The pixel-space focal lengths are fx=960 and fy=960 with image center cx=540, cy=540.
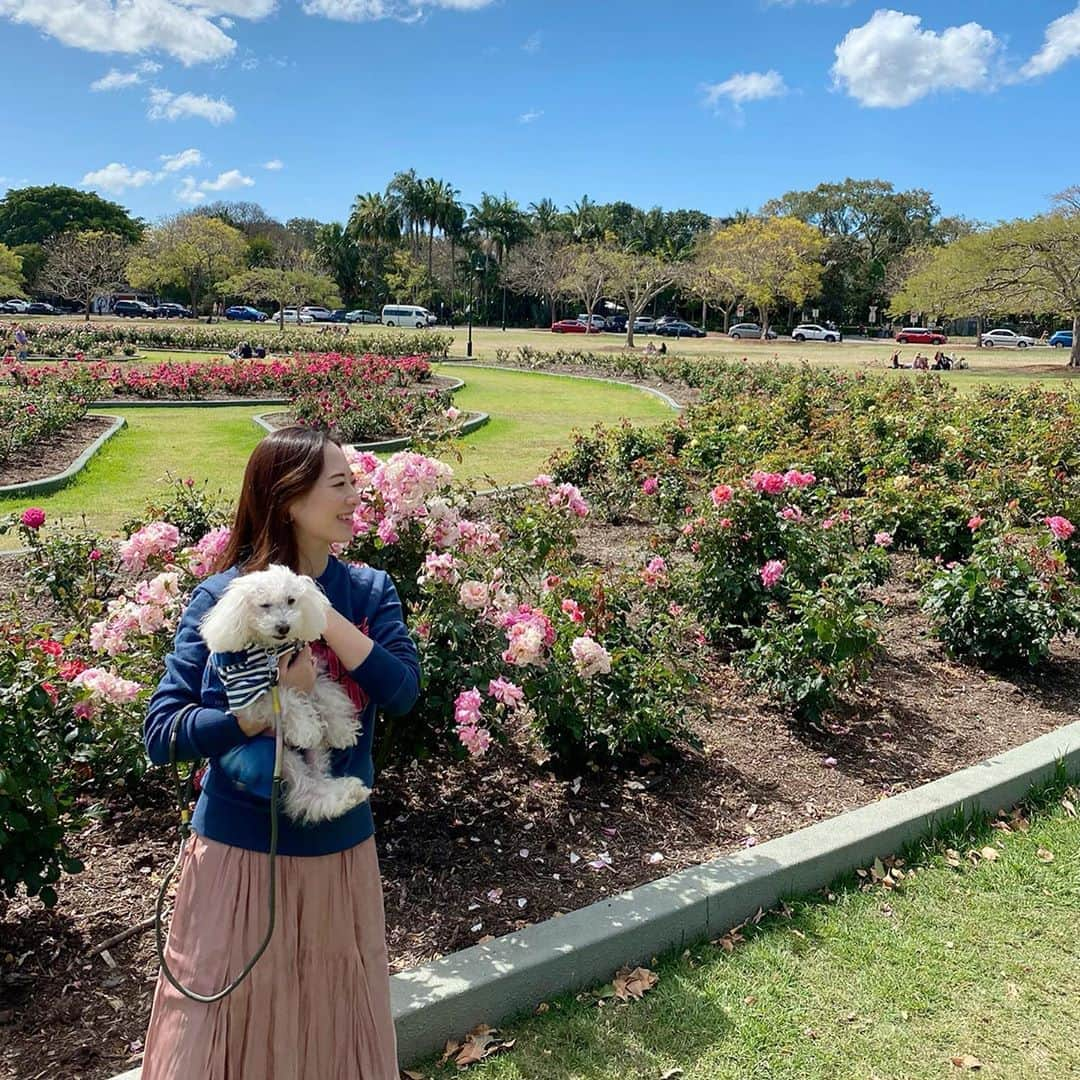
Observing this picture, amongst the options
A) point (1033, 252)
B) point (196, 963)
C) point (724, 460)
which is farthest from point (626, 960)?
point (1033, 252)

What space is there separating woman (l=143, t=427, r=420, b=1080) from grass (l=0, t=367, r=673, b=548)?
311 centimetres

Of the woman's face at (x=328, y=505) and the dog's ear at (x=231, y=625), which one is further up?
the woman's face at (x=328, y=505)

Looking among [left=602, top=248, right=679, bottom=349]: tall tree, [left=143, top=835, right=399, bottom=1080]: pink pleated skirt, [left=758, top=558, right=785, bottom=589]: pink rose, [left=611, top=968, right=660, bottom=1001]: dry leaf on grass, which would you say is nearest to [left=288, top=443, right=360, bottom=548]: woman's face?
[left=143, top=835, right=399, bottom=1080]: pink pleated skirt

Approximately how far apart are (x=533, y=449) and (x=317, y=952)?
11334 mm

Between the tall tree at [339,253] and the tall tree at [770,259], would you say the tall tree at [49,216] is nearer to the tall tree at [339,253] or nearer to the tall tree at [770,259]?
the tall tree at [339,253]

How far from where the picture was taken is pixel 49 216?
220 ft

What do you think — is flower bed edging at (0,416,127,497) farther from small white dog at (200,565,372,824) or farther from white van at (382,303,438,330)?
white van at (382,303,438,330)

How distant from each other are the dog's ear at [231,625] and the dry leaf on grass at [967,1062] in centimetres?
220

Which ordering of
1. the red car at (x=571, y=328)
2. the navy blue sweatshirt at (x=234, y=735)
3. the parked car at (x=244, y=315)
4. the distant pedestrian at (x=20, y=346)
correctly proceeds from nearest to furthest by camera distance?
1. the navy blue sweatshirt at (x=234, y=735)
2. the distant pedestrian at (x=20, y=346)
3. the red car at (x=571, y=328)
4. the parked car at (x=244, y=315)

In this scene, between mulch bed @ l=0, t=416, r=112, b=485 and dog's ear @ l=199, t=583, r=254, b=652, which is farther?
mulch bed @ l=0, t=416, r=112, b=485

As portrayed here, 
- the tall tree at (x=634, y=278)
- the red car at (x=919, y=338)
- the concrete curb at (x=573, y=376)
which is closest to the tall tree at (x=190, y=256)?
the tall tree at (x=634, y=278)

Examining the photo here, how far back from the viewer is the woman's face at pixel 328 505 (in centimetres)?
189

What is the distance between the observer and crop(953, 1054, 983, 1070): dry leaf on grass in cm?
253

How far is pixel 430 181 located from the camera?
6638 centimetres
